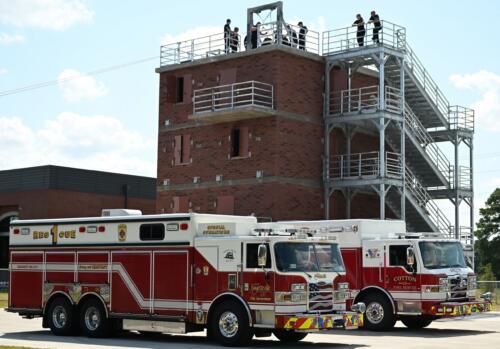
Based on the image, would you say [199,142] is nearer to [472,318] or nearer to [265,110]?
[265,110]

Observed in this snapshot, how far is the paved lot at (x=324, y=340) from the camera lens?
66.0 feet

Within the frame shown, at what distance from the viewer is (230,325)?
1973 cm

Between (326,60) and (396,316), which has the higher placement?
Answer: (326,60)

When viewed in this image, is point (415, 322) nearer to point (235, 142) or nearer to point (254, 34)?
point (235, 142)

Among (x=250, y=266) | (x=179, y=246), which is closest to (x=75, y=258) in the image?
(x=179, y=246)

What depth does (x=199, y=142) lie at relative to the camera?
4234 centimetres

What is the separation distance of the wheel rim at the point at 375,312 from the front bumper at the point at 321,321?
4297mm

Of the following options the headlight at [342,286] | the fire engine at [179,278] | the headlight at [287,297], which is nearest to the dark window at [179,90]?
the fire engine at [179,278]

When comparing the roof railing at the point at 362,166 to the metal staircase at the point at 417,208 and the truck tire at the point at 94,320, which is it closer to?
the metal staircase at the point at 417,208

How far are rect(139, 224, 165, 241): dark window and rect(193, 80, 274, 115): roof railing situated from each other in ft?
55.7

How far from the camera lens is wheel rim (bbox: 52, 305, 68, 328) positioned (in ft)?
75.0

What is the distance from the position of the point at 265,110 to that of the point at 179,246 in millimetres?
18578

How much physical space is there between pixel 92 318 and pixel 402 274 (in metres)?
8.16

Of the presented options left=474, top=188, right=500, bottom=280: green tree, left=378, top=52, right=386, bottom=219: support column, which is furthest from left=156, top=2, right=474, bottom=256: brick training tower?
left=474, top=188, right=500, bottom=280: green tree
